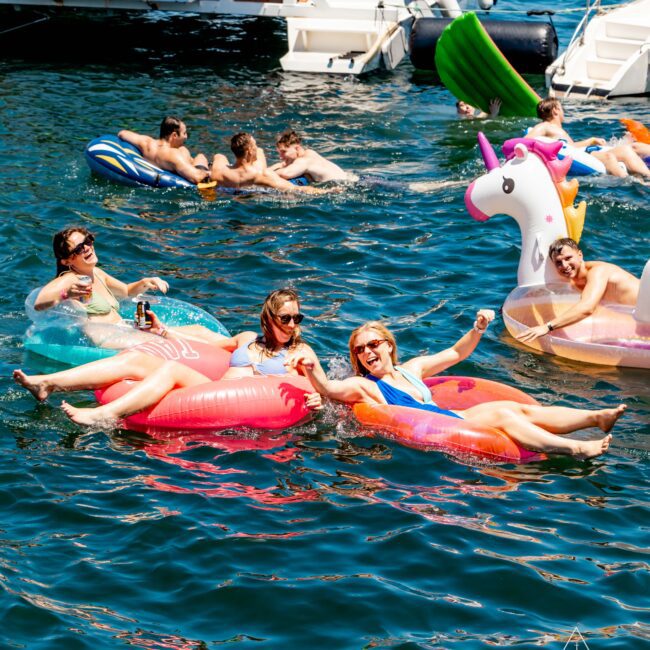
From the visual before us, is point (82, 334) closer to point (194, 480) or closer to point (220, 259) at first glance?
point (194, 480)

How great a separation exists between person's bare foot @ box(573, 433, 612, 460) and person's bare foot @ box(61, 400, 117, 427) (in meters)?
3.10

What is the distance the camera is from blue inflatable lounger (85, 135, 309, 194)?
44.5 ft

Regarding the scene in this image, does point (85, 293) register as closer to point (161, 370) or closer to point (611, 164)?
point (161, 370)

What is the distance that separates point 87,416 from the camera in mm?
7609

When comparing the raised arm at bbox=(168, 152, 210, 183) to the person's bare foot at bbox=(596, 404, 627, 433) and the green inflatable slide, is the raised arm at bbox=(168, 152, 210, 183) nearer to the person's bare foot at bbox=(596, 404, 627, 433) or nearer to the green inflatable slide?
the green inflatable slide

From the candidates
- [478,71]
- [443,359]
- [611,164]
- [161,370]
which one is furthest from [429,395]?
[478,71]

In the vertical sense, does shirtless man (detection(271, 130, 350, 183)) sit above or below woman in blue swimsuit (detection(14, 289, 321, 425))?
above

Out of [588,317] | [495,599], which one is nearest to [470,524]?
[495,599]

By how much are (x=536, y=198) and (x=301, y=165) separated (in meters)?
4.29

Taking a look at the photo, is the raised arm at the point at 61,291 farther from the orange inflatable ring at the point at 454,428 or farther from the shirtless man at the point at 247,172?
the shirtless man at the point at 247,172

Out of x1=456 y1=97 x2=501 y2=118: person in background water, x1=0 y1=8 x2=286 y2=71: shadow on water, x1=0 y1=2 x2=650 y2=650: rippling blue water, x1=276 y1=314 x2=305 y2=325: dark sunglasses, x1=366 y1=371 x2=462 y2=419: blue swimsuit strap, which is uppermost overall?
x1=0 y1=8 x2=286 y2=71: shadow on water

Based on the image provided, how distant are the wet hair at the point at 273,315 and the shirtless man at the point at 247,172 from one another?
Result: 5.24m

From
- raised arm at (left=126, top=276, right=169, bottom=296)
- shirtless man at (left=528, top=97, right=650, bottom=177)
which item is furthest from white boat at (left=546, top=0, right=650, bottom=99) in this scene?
raised arm at (left=126, top=276, right=169, bottom=296)

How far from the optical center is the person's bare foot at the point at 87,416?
7562 millimetres
